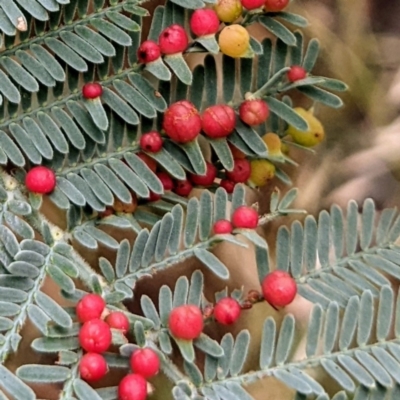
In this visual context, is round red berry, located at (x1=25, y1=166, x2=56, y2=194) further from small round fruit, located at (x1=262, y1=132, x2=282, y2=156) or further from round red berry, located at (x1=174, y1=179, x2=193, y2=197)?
small round fruit, located at (x1=262, y1=132, x2=282, y2=156)

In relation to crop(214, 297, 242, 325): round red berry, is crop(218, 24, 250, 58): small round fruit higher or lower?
higher

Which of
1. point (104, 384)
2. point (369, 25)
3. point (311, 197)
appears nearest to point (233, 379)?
point (104, 384)

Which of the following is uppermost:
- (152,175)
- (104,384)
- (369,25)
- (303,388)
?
(369,25)

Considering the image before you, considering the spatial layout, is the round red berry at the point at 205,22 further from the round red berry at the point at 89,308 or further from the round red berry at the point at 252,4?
the round red berry at the point at 89,308

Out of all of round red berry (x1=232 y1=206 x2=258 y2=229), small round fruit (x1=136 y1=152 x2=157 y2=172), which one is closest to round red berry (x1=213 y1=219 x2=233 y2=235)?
round red berry (x1=232 y1=206 x2=258 y2=229)

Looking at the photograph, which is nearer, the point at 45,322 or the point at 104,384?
the point at 45,322

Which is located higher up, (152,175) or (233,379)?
(152,175)

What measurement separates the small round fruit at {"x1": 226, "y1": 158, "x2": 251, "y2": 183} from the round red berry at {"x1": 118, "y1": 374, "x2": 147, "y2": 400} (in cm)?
27

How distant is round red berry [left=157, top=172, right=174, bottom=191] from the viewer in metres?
0.76

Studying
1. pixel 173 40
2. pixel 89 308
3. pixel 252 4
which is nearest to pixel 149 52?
pixel 173 40

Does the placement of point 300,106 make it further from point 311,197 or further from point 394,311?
point 394,311

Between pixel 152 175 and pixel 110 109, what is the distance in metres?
0.10

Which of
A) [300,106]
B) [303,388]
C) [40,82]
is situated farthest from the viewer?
[300,106]

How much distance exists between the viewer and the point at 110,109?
0.74 m
